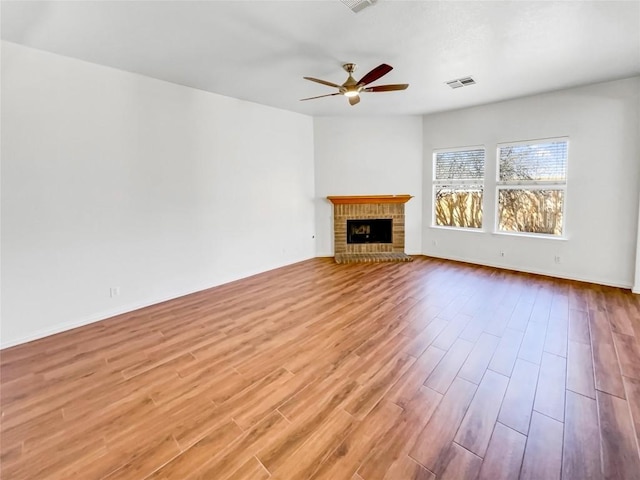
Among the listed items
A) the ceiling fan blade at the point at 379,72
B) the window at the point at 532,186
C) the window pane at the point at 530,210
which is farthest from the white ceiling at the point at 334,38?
the window pane at the point at 530,210

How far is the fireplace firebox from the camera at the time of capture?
252 inches

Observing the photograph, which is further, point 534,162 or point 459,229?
point 459,229

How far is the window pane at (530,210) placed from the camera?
472 cm

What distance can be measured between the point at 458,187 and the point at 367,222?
1.88 m

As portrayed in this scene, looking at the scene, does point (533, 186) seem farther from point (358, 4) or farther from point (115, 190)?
point (115, 190)

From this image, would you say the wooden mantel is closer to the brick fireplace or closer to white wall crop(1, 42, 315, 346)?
the brick fireplace

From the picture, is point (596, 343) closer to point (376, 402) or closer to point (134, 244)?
point (376, 402)

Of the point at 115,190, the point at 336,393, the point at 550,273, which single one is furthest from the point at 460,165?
the point at 115,190

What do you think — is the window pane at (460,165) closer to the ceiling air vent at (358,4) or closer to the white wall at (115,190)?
the white wall at (115,190)

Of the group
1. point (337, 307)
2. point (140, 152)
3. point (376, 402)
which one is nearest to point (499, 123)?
point (337, 307)

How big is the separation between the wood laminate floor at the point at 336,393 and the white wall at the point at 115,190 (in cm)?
49

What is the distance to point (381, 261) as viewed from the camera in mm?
5867

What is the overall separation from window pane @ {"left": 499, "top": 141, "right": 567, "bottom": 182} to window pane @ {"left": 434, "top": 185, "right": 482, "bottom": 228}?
562 mm

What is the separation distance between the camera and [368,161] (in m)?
6.21
